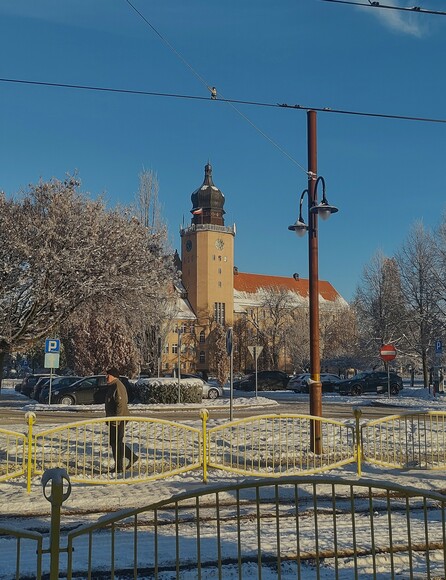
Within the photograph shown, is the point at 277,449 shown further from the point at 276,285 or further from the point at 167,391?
the point at 276,285

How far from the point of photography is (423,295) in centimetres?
4266

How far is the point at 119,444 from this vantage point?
1030 cm

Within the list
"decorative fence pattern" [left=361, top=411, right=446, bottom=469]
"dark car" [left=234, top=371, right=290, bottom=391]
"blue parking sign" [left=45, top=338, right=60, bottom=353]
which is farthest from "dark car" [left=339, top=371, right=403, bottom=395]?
"decorative fence pattern" [left=361, top=411, right=446, bottom=469]

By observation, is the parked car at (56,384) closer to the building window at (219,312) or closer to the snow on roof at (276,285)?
the building window at (219,312)

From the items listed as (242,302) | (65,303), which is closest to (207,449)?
(65,303)

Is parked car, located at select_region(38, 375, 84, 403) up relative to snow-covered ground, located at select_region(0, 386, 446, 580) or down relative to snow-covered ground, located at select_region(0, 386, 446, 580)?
up

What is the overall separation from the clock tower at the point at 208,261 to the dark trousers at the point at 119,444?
7085cm

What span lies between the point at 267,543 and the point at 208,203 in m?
83.4

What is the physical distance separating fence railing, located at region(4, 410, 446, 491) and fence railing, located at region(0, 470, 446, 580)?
2328 millimetres

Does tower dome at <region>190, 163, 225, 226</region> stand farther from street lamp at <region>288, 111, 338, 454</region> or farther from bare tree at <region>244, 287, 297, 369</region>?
street lamp at <region>288, 111, 338, 454</region>

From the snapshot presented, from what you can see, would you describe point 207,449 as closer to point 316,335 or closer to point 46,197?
point 316,335

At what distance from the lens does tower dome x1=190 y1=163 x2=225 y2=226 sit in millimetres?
87875

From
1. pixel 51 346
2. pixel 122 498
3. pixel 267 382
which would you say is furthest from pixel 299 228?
pixel 267 382

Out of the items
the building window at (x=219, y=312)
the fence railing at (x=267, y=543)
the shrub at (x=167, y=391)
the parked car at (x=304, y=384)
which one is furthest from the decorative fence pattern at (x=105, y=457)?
the building window at (x=219, y=312)
